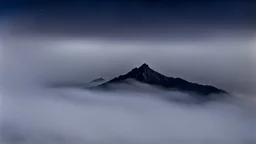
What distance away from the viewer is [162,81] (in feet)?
9.75

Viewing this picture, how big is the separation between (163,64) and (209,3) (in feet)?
1.90

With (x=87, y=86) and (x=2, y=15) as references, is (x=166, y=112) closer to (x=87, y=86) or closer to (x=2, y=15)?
(x=87, y=86)

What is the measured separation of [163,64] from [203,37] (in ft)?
1.21

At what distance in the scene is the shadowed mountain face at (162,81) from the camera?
2.95 m

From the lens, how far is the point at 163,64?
301cm

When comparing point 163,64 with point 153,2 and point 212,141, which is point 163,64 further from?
point 212,141

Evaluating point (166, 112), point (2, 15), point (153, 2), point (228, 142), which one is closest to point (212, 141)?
point (228, 142)

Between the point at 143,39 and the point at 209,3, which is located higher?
the point at 209,3

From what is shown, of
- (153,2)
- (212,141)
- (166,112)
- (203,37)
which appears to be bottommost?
(212,141)

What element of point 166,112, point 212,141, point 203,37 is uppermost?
point 203,37

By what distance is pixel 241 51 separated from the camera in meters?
2.99

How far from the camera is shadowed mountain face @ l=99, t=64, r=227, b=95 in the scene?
2.95 metres

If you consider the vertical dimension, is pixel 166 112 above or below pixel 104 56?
below

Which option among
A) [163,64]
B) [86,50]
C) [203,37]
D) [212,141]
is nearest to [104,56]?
[86,50]
